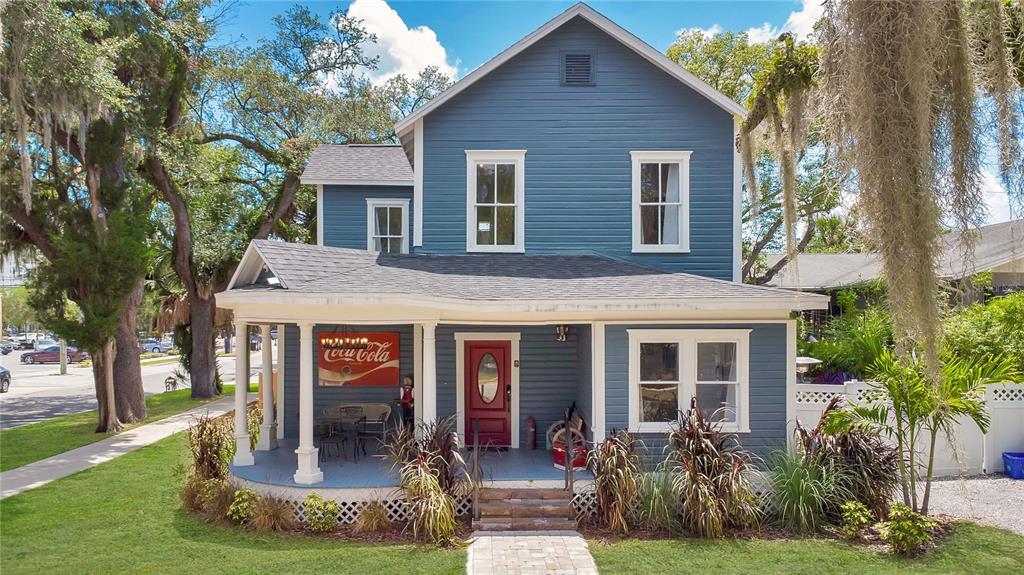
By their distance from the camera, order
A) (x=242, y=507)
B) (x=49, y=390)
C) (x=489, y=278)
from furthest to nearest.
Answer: (x=49, y=390) → (x=489, y=278) → (x=242, y=507)

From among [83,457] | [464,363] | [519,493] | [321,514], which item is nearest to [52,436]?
[83,457]

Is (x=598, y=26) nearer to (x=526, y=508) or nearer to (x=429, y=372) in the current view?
(x=429, y=372)

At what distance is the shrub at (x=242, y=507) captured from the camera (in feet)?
24.3

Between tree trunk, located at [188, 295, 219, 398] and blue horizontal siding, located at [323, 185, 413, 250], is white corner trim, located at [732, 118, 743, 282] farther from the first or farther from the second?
tree trunk, located at [188, 295, 219, 398]

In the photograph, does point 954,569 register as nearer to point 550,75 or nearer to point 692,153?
point 692,153

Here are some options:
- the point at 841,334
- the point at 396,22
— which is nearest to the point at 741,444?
the point at 841,334

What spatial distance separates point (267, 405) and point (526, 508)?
531 centimetres

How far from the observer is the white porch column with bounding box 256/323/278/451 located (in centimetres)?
976

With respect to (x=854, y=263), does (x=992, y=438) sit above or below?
below

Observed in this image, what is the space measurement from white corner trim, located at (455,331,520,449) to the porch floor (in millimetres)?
681

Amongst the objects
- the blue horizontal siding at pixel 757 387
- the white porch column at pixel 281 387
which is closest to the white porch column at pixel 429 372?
the blue horizontal siding at pixel 757 387

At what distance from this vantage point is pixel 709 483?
23.6ft

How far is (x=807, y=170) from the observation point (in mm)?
21734

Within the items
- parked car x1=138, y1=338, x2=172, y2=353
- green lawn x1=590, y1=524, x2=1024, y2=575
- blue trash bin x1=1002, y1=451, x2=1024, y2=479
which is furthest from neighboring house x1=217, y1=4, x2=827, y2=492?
parked car x1=138, y1=338, x2=172, y2=353
